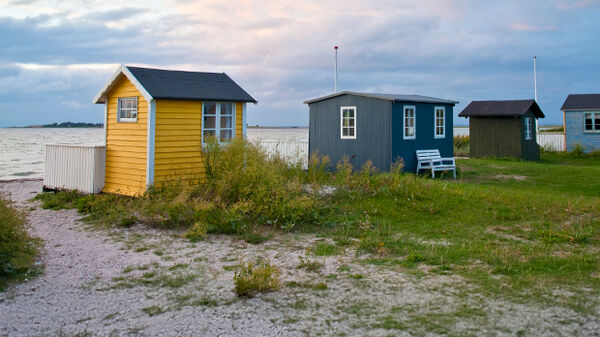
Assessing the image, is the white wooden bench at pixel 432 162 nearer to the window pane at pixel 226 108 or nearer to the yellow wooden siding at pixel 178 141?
the window pane at pixel 226 108

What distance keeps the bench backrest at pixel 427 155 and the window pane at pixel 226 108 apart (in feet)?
24.2

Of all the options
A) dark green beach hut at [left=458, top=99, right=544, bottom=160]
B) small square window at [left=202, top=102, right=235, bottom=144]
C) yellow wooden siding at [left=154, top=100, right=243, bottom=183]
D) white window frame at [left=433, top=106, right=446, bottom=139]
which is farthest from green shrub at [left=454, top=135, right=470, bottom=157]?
yellow wooden siding at [left=154, top=100, right=243, bottom=183]

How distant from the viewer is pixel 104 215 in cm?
1077

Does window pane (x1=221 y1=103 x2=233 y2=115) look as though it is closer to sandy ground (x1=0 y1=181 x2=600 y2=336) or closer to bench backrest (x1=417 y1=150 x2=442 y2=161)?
sandy ground (x1=0 y1=181 x2=600 y2=336)

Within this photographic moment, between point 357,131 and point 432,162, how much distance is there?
2864 millimetres

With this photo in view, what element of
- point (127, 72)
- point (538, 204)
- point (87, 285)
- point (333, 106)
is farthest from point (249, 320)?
point (333, 106)

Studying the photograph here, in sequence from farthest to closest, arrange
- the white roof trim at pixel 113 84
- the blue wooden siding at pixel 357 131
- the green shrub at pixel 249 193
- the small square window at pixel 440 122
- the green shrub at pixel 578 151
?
the green shrub at pixel 578 151 → the small square window at pixel 440 122 → the blue wooden siding at pixel 357 131 → the white roof trim at pixel 113 84 → the green shrub at pixel 249 193

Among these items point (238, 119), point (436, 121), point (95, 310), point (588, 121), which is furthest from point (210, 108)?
point (588, 121)

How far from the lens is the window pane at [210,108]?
1365 centimetres

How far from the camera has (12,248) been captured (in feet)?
21.5

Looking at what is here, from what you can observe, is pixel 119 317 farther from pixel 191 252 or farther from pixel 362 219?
pixel 362 219

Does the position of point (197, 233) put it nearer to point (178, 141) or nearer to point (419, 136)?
point (178, 141)

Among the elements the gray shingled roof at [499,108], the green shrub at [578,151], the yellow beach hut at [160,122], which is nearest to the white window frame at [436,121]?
the gray shingled roof at [499,108]

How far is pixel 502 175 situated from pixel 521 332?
1402cm
